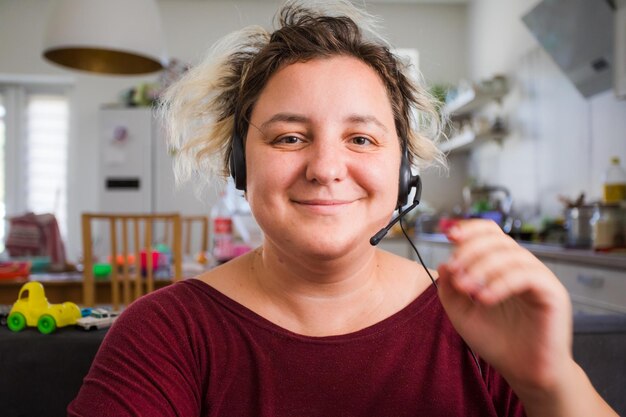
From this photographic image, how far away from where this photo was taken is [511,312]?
66 centimetres

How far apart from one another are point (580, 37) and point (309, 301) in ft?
9.25

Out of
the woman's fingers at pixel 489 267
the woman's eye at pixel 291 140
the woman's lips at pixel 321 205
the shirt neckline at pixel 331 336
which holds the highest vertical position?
the woman's eye at pixel 291 140

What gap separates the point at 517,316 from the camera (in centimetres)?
66

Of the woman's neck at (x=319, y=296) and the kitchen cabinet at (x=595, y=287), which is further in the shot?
the kitchen cabinet at (x=595, y=287)

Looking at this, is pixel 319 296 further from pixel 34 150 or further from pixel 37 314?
pixel 34 150

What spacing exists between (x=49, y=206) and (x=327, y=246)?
5686 millimetres

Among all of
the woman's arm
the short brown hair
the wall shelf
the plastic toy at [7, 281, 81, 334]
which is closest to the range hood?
the wall shelf

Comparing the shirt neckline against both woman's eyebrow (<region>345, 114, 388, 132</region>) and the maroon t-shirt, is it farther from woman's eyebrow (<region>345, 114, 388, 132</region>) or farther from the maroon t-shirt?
woman's eyebrow (<region>345, 114, 388, 132</region>)

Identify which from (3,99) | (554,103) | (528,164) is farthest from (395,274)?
(3,99)

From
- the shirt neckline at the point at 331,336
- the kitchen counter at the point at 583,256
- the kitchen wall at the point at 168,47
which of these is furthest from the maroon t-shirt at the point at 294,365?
the kitchen wall at the point at 168,47

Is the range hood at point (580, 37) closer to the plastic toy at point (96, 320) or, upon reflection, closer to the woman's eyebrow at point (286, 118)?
the woman's eyebrow at point (286, 118)

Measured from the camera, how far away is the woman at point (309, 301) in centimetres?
84

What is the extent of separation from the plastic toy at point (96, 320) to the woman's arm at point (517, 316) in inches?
25.1

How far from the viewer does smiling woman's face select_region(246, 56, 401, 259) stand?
2.75 ft
